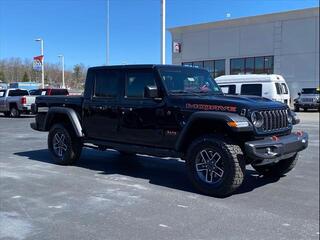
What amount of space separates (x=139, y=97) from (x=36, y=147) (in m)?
5.07

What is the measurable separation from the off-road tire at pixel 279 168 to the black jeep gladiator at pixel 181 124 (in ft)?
0.06

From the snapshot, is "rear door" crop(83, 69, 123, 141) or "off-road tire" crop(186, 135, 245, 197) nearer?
"off-road tire" crop(186, 135, 245, 197)

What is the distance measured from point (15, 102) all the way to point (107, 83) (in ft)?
64.7

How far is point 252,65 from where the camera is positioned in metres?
48.2

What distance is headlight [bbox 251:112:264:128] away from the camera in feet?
21.5

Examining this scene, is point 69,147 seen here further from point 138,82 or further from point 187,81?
point 187,81

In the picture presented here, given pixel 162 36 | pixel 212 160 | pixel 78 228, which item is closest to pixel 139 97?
pixel 212 160

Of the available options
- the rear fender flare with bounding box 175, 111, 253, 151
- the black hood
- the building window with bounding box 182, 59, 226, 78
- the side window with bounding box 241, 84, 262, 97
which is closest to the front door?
the black hood

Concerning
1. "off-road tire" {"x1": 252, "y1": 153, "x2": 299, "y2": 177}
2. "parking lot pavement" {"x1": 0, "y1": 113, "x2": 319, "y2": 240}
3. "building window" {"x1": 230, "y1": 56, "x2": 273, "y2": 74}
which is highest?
"building window" {"x1": 230, "y1": 56, "x2": 273, "y2": 74}

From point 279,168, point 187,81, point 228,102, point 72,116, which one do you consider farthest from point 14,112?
point 228,102

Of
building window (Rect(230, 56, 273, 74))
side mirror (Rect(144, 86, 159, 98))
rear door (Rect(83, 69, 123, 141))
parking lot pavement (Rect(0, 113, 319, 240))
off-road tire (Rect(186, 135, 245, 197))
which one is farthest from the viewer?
building window (Rect(230, 56, 273, 74))

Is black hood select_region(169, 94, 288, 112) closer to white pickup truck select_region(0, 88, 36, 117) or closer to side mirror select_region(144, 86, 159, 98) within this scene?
side mirror select_region(144, 86, 159, 98)

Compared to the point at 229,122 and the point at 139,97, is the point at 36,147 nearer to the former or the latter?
the point at 139,97

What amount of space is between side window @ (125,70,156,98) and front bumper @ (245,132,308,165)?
2.06 m
